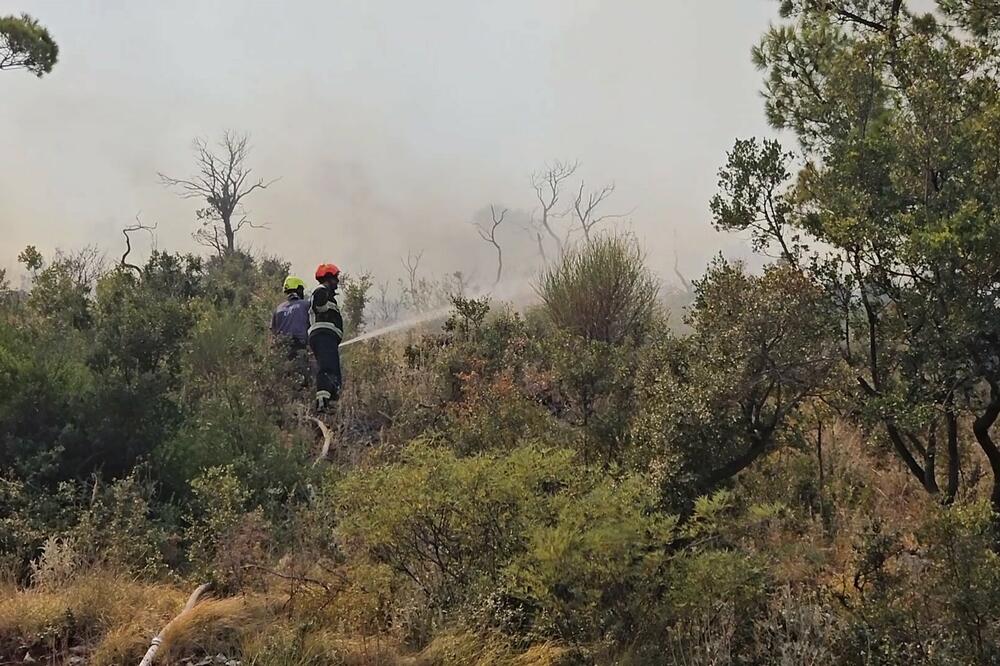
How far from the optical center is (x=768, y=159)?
16.6 ft

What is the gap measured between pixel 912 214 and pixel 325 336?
6936 mm

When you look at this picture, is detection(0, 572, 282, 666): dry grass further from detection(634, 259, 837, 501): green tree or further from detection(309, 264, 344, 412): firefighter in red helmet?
detection(309, 264, 344, 412): firefighter in red helmet

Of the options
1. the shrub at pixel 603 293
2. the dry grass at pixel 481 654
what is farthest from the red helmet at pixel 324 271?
the dry grass at pixel 481 654

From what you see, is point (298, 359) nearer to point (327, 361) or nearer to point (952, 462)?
point (327, 361)

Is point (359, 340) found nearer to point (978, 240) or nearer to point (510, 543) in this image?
point (510, 543)

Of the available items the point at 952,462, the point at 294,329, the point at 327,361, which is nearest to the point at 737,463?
the point at 952,462

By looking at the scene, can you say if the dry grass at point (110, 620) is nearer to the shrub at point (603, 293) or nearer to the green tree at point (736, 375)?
the green tree at point (736, 375)

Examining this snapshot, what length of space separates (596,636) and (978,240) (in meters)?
2.66

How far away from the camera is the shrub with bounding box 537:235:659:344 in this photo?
35.4 ft

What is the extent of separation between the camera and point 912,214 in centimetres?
387

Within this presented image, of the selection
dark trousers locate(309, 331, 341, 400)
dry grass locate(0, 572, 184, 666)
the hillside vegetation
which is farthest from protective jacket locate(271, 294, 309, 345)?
dry grass locate(0, 572, 184, 666)

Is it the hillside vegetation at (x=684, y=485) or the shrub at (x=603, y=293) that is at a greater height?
the shrub at (x=603, y=293)

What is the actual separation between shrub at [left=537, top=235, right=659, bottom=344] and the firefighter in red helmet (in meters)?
3.22

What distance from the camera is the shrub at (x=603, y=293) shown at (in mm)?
10789
